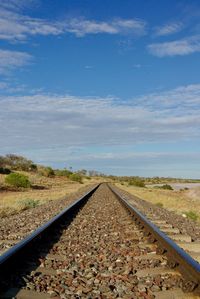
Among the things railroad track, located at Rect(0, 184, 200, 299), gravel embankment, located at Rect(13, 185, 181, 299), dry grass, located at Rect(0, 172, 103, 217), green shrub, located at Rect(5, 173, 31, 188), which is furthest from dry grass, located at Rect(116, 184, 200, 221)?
railroad track, located at Rect(0, 184, 200, 299)

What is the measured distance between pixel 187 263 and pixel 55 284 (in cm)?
174

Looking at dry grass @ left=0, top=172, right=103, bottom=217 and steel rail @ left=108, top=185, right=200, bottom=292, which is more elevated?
dry grass @ left=0, top=172, right=103, bottom=217

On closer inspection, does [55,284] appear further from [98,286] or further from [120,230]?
[120,230]

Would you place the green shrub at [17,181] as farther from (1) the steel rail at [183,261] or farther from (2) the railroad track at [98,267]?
(1) the steel rail at [183,261]

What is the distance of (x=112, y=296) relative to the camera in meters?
5.79

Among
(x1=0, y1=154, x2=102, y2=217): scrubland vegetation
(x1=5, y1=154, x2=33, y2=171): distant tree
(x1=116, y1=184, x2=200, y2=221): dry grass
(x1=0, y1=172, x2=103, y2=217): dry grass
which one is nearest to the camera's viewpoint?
(x1=0, y1=172, x2=103, y2=217): dry grass

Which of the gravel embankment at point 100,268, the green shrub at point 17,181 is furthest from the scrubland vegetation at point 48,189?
the gravel embankment at point 100,268

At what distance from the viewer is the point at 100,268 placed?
7.39 m

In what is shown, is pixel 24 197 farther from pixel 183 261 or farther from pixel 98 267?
pixel 183 261

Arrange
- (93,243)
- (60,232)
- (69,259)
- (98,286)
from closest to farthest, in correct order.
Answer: (98,286) → (69,259) → (93,243) → (60,232)

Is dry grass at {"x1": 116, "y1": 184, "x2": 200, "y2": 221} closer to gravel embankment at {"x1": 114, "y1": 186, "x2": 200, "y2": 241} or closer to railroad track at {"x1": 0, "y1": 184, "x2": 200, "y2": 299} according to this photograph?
gravel embankment at {"x1": 114, "y1": 186, "x2": 200, "y2": 241}

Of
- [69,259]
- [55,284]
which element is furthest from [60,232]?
[55,284]

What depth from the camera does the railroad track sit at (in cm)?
593

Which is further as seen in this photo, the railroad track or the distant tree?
the distant tree
